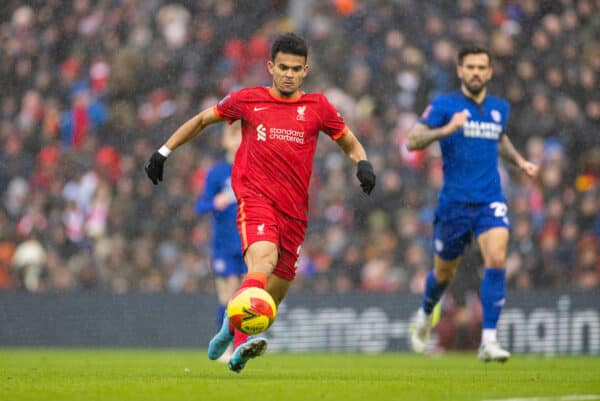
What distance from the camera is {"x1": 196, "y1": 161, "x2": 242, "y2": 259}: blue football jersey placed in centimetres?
1449

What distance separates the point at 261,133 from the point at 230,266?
4.90 meters

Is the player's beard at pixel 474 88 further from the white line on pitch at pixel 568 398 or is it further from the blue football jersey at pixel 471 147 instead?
the white line on pitch at pixel 568 398

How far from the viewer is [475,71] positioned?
40.6ft

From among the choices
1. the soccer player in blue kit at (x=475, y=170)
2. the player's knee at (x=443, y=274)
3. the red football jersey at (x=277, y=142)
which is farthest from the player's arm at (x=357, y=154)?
the player's knee at (x=443, y=274)

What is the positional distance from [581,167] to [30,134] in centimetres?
950

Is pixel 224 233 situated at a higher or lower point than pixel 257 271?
lower

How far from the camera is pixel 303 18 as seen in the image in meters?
21.9

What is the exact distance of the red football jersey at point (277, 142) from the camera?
9805 millimetres

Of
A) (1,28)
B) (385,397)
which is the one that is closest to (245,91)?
(385,397)

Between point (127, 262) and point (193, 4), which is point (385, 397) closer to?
point (127, 262)

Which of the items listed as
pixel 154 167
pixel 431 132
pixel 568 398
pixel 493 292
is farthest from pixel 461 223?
pixel 568 398

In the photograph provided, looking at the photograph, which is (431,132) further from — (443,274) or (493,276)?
(443,274)

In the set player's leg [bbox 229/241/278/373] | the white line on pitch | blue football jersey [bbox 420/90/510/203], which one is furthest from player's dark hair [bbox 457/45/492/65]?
the white line on pitch

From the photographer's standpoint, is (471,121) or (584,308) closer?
(471,121)
